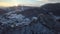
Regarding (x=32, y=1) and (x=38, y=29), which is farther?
(x=32, y=1)

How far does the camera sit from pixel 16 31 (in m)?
1.13

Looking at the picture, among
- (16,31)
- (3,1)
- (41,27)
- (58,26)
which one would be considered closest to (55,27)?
(58,26)

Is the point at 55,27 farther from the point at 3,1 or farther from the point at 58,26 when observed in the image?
the point at 3,1

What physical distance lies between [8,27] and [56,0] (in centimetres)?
155

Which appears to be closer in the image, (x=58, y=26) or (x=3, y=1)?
(x=58, y=26)

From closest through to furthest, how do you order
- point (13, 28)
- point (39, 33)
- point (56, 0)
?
point (39, 33)
point (13, 28)
point (56, 0)

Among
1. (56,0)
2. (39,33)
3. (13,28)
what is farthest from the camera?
(56,0)

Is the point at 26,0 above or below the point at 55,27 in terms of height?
above

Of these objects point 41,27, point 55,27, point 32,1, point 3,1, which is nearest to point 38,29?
point 41,27

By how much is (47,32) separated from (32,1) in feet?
4.66

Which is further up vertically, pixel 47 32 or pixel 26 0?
pixel 26 0

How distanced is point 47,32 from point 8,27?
47cm

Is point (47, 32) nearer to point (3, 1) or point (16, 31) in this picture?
point (16, 31)

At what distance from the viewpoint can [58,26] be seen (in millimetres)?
1269
